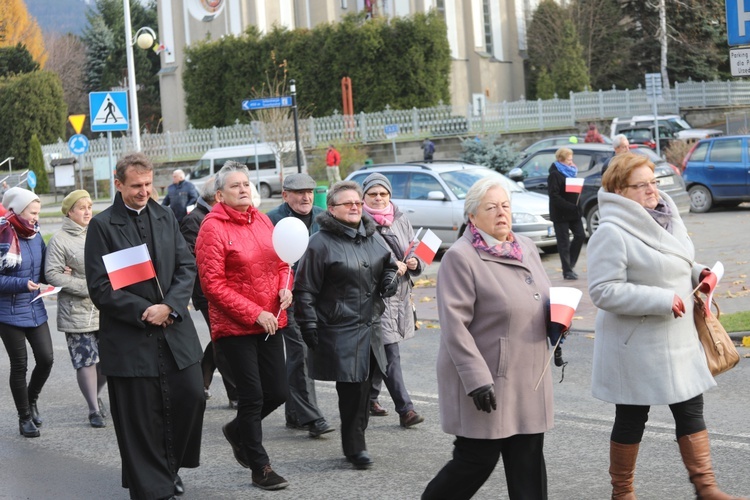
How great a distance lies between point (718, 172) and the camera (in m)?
21.4

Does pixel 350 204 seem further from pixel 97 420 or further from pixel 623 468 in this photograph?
pixel 97 420

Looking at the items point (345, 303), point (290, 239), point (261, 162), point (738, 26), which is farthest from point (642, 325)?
point (261, 162)

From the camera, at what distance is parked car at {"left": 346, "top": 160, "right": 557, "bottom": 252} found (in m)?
17.0

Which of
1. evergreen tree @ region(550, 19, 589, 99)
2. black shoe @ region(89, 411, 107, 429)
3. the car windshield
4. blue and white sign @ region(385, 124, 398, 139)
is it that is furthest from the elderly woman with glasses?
evergreen tree @ region(550, 19, 589, 99)

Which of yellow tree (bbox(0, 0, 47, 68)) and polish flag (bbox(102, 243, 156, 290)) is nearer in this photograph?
polish flag (bbox(102, 243, 156, 290))

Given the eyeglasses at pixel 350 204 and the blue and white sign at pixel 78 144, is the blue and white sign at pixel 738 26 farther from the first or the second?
the blue and white sign at pixel 78 144

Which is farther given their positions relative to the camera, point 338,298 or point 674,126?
point 674,126

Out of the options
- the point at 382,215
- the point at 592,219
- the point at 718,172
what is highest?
the point at 382,215

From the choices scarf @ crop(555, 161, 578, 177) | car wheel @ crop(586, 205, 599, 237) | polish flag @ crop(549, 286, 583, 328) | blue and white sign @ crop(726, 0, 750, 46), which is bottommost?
car wheel @ crop(586, 205, 599, 237)

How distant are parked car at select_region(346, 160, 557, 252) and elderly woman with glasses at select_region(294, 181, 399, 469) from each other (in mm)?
10085

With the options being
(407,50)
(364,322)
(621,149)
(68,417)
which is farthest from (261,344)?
(407,50)

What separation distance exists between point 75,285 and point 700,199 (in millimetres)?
16393

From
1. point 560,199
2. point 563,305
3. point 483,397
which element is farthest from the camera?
point 560,199

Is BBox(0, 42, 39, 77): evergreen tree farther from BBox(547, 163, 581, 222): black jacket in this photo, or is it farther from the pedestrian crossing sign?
BBox(547, 163, 581, 222): black jacket
